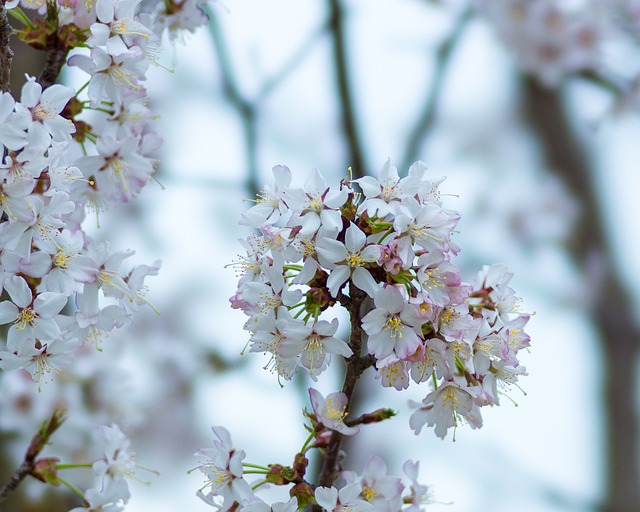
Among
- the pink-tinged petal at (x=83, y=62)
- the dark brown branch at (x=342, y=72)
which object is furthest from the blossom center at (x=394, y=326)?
the dark brown branch at (x=342, y=72)

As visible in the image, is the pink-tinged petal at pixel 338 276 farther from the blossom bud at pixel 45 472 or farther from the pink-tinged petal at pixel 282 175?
the blossom bud at pixel 45 472

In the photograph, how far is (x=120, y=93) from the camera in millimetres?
1560

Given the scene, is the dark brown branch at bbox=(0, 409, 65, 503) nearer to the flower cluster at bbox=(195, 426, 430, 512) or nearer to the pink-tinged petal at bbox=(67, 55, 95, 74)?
the flower cluster at bbox=(195, 426, 430, 512)

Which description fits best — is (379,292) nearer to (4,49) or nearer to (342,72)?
(4,49)

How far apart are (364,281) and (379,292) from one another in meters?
0.03

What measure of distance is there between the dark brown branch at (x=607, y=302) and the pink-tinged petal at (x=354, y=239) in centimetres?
399

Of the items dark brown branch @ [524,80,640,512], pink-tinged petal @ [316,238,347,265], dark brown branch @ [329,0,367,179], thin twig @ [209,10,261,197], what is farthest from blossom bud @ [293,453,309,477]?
dark brown branch @ [524,80,640,512]

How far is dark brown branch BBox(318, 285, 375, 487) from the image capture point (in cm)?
137

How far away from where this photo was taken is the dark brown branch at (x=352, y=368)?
1368mm

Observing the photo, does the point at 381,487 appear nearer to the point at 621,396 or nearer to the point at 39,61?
the point at 39,61

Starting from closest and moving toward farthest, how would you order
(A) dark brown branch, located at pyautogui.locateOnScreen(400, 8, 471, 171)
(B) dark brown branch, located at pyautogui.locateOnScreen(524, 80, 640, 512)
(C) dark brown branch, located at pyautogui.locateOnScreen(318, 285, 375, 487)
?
(C) dark brown branch, located at pyautogui.locateOnScreen(318, 285, 375, 487)
(A) dark brown branch, located at pyautogui.locateOnScreen(400, 8, 471, 171)
(B) dark brown branch, located at pyautogui.locateOnScreen(524, 80, 640, 512)

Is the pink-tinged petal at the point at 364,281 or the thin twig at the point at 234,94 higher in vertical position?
the thin twig at the point at 234,94

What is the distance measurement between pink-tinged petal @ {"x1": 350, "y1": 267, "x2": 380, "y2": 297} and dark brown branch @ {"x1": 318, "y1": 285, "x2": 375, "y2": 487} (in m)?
0.06

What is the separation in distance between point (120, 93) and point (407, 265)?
661mm
